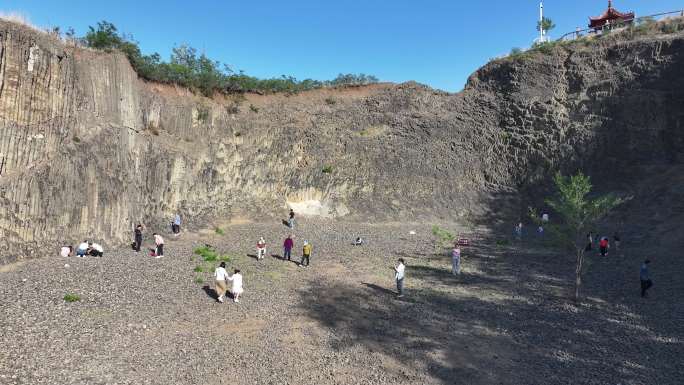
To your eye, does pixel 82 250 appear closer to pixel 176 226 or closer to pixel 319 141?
pixel 176 226

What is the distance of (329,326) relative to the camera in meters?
12.9

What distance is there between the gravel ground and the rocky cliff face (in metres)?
3.86

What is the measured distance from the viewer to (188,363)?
1016 centimetres

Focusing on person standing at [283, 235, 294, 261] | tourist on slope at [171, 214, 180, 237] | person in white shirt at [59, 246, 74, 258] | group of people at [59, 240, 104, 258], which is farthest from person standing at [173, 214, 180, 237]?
person standing at [283, 235, 294, 261]

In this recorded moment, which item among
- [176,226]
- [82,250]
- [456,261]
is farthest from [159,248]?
[456,261]

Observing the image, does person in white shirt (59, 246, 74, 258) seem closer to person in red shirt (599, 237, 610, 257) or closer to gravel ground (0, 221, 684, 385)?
gravel ground (0, 221, 684, 385)

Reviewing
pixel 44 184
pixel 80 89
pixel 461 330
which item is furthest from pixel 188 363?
pixel 80 89

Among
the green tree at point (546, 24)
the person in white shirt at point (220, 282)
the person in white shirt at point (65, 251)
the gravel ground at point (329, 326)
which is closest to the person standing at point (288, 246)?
the gravel ground at point (329, 326)

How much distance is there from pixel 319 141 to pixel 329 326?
76.8ft

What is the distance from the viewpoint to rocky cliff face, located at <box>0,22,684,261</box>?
1791 centimetres

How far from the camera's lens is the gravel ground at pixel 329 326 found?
9938mm

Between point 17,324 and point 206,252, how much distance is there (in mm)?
9573

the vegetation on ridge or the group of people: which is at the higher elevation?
the vegetation on ridge

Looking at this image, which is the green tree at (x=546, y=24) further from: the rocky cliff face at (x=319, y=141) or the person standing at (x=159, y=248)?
the person standing at (x=159, y=248)
